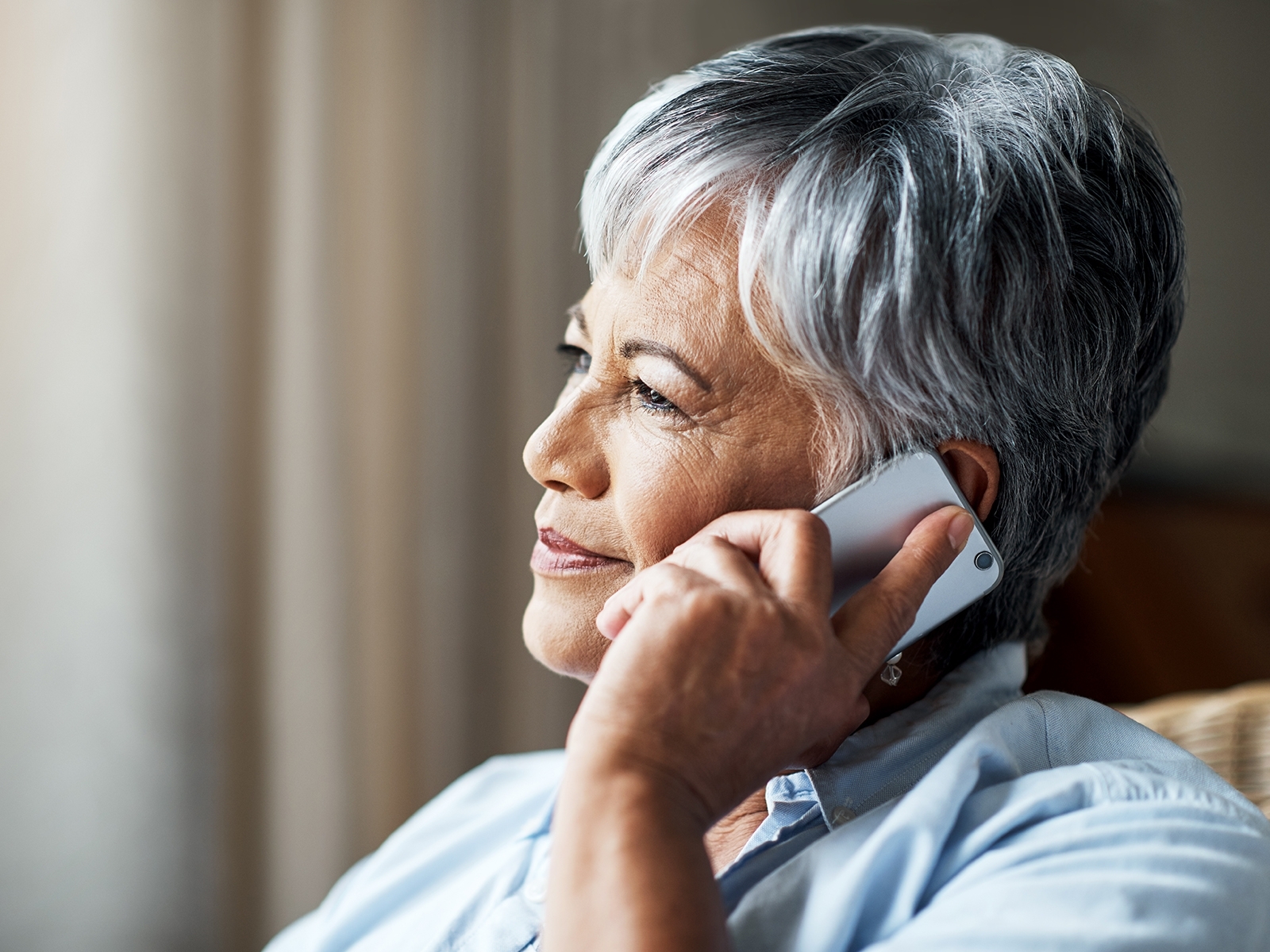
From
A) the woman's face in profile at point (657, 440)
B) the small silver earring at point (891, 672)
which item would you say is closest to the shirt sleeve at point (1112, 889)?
the small silver earring at point (891, 672)

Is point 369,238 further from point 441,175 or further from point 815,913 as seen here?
point 815,913

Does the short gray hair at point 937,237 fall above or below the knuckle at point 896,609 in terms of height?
above

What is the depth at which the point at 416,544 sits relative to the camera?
188 cm

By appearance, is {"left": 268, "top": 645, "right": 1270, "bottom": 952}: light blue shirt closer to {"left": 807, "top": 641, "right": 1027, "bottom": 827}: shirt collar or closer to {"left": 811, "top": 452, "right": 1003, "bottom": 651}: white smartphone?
{"left": 807, "top": 641, "right": 1027, "bottom": 827}: shirt collar

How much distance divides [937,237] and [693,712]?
0.42 meters

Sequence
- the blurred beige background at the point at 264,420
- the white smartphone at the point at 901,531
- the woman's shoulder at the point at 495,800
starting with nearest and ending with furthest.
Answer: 1. the white smartphone at the point at 901,531
2. the woman's shoulder at the point at 495,800
3. the blurred beige background at the point at 264,420

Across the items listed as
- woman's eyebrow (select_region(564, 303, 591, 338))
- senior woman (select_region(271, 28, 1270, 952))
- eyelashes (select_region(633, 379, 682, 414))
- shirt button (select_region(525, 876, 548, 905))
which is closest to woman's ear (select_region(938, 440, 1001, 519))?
senior woman (select_region(271, 28, 1270, 952))

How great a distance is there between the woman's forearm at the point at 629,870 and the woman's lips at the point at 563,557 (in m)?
0.29

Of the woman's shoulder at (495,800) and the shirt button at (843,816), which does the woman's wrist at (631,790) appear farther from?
the woman's shoulder at (495,800)

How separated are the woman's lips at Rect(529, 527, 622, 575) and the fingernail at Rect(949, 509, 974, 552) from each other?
0.29m

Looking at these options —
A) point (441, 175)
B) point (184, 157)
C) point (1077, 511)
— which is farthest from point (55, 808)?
point (1077, 511)

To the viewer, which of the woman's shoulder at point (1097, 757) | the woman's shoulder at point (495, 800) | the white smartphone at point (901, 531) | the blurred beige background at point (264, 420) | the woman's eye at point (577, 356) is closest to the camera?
the woman's shoulder at point (1097, 757)

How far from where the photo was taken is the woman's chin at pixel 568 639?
2.93 feet

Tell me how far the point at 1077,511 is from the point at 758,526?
1.30 feet
